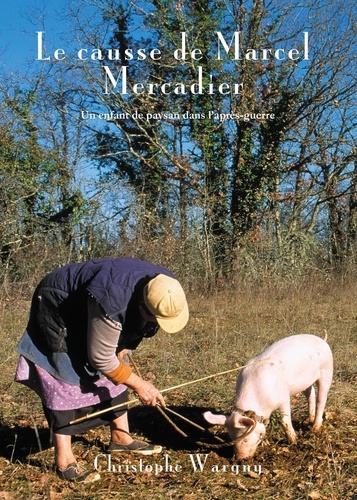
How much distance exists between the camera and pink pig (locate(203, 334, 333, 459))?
387cm

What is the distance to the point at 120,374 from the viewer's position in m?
3.47

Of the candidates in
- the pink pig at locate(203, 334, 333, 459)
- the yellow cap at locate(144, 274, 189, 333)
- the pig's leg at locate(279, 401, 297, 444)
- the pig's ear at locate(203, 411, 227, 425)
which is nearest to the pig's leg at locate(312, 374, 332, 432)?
the pink pig at locate(203, 334, 333, 459)

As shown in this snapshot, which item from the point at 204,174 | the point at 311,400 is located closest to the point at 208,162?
the point at 204,174

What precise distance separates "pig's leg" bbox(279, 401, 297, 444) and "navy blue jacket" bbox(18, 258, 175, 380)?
1.09 m

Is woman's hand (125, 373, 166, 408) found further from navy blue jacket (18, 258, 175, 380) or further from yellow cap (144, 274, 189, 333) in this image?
yellow cap (144, 274, 189, 333)

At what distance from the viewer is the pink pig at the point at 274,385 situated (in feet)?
12.7

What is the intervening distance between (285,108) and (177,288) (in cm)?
1285

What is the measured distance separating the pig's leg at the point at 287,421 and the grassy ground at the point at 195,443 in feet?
0.18

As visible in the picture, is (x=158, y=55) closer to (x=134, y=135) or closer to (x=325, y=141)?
(x=134, y=135)

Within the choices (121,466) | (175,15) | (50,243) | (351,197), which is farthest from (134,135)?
(121,466)

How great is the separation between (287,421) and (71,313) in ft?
5.48

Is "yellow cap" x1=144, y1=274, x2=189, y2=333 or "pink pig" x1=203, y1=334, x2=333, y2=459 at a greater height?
"yellow cap" x1=144, y1=274, x2=189, y2=333

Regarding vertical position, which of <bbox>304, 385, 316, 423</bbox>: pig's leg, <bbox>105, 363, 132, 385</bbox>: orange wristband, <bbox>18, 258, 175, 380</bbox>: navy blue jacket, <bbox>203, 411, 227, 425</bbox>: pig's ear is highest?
<bbox>18, 258, 175, 380</bbox>: navy blue jacket

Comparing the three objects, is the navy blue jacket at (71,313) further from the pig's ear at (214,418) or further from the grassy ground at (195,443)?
the pig's ear at (214,418)
